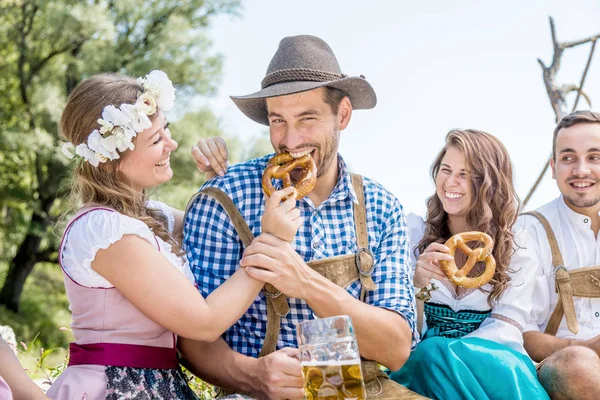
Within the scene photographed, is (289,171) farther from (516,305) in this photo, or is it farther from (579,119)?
(579,119)

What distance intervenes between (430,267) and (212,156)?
1.25 meters

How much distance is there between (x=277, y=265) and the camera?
240 centimetres

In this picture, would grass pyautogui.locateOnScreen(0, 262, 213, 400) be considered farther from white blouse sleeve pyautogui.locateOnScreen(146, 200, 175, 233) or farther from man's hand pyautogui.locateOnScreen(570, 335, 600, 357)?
man's hand pyautogui.locateOnScreen(570, 335, 600, 357)

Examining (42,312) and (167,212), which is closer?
(167,212)

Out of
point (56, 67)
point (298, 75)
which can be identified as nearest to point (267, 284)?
point (298, 75)

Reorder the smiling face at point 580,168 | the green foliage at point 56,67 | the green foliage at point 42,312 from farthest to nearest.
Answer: the green foliage at point 42,312 → the green foliage at point 56,67 → the smiling face at point 580,168

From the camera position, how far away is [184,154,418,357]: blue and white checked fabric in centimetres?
279

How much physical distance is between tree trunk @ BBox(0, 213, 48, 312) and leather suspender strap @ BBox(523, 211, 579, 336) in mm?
12407

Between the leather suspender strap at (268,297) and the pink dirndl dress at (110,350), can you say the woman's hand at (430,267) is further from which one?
the pink dirndl dress at (110,350)

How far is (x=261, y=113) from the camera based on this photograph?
11.0 feet

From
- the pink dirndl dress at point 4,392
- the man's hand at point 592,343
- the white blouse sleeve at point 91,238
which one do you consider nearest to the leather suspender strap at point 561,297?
the man's hand at point 592,343

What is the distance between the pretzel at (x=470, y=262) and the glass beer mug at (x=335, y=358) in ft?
5.79

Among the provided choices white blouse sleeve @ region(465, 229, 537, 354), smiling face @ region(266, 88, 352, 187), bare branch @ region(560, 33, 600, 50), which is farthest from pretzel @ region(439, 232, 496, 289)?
bare branch @ region(560, 33, 600, 50)

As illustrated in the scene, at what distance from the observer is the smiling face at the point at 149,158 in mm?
2537
